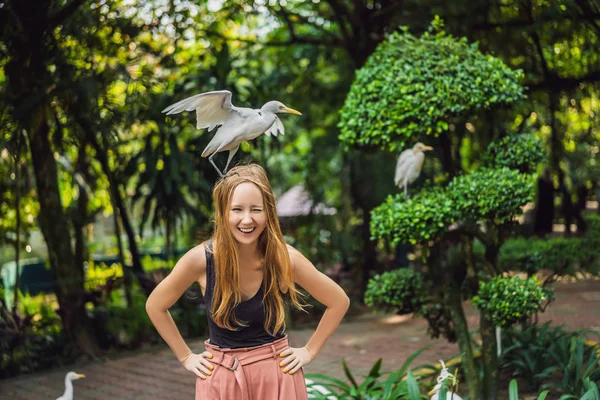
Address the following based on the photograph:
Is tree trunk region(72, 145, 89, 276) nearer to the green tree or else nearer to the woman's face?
the green tree

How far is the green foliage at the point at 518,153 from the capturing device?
4.73 m

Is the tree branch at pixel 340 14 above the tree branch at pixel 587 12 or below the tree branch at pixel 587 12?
above

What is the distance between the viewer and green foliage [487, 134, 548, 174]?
4734mm

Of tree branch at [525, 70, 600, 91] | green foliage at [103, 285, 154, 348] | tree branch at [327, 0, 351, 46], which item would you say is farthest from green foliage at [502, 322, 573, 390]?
tree branch at [327, 0, 351, 46]

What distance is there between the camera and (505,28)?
8.31m

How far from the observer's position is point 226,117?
10.5 feet

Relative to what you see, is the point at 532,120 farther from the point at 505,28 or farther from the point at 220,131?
the point at 220,131

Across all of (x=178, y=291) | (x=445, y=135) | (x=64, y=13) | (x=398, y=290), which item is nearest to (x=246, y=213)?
(x=178, y=291)

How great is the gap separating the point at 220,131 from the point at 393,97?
1.93 metres

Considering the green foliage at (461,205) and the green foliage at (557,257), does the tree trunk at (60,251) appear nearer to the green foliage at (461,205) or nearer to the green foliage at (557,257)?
the green foliage at (461,205)

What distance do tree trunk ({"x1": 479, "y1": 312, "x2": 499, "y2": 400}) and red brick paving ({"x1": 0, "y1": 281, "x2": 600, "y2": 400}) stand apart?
1.51 meters

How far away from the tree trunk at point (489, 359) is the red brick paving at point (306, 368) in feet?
4.95

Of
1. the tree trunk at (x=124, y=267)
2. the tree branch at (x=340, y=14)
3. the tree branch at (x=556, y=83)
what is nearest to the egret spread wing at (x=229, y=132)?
the tree trunk at (x=124, y=267)

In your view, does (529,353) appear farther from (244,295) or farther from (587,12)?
(244,295)
